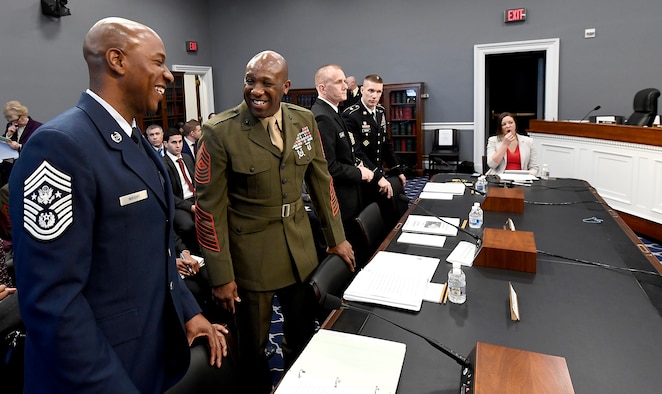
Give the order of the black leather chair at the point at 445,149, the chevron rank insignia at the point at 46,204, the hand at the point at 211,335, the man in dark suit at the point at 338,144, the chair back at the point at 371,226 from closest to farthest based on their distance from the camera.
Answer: the chevron rank insignia at the point at 46,204, the hand at the point at 211,335, the chair back at the point at 371,226, the man in dark suit at the point at 338,144, the black leather chair at the point at 445,149

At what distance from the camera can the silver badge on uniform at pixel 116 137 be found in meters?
0.98

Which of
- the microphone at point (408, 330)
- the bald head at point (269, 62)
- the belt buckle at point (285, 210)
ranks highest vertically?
the bald head at point (269, 62)

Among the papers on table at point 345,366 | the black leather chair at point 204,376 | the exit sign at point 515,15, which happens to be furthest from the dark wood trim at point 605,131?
the black leather chair at point 204,376

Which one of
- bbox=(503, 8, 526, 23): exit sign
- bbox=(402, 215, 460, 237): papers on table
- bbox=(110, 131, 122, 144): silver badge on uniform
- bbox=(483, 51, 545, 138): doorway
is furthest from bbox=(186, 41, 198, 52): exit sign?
bbox=(110, 131, 122, 144): silver badge on uniform

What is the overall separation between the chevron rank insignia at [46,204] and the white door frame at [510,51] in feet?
25.1

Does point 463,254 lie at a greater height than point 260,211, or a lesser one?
lesser

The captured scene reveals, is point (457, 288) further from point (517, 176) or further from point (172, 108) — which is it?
point (172, 108)

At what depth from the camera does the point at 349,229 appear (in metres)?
2.99

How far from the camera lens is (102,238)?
94 centimetres

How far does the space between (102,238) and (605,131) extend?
5.13 meters

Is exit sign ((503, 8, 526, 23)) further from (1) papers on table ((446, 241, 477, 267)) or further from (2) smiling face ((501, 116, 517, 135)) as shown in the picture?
(1) papers on table ((446, 241, 477, 267))

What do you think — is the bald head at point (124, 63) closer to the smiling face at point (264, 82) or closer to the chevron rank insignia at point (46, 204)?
the chevron rank insignia at point (46, 204)

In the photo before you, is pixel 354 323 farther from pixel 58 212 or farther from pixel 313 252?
pixel 58 212

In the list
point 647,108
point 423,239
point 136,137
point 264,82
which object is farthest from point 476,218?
point 647,108
